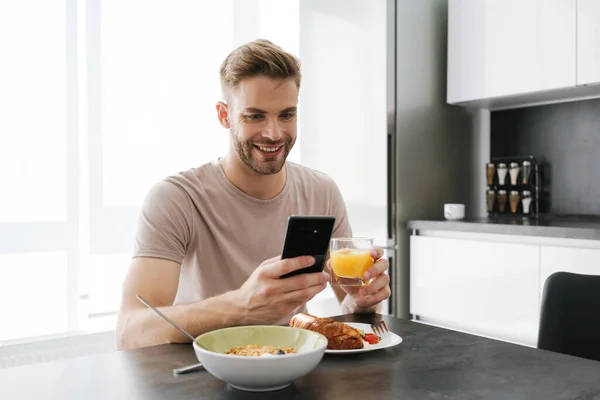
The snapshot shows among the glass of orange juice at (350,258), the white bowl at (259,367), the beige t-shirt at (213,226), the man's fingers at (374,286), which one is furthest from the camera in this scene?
the beige t-shirt at (213,226)

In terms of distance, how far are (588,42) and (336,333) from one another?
223 centimetres

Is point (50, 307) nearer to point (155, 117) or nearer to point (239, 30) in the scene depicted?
point (155, 117)

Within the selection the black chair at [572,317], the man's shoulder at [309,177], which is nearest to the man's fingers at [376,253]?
the black chair at [572,317]

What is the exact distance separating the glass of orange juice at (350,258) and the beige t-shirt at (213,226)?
33cm

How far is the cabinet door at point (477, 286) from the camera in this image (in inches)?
101

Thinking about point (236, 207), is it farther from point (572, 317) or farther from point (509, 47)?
point (509, 47)

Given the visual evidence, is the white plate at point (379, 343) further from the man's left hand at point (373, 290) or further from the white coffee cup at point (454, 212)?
the white coffee cup at point (454, 212)

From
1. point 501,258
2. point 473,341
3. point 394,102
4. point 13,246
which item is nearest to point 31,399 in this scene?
point 473,341

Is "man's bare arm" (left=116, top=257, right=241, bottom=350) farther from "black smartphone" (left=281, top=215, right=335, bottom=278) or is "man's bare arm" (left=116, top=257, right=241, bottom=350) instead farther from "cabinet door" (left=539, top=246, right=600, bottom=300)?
"cabinet door" (left=539, top=246, right=600, bottom=300)

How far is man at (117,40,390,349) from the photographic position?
1.43m

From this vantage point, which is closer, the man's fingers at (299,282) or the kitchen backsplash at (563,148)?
the man's fingers at (299,282)

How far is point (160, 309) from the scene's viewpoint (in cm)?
125

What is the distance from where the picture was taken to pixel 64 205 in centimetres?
243

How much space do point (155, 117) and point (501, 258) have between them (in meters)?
1.74
